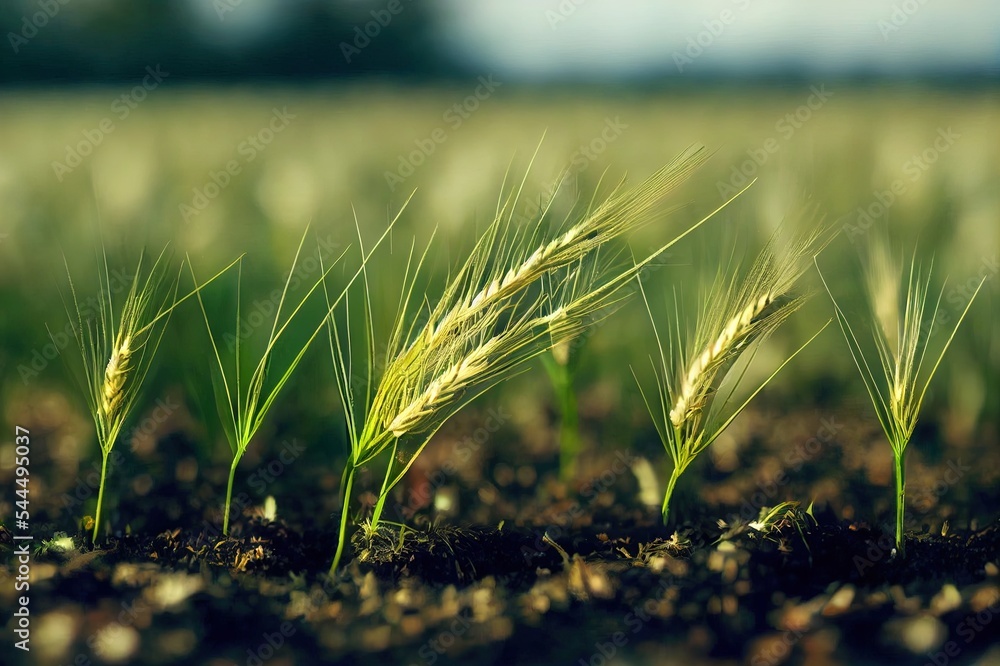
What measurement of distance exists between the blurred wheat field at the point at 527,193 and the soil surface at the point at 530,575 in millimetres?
209

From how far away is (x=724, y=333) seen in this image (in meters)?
0.82

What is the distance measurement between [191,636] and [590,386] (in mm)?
830

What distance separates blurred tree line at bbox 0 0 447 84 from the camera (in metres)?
1.37

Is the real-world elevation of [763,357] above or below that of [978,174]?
below

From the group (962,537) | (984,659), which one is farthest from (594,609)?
(962,537)

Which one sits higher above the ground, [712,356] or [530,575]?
[712,356]

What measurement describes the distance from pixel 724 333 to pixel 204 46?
118cm

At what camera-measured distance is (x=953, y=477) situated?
1.09m

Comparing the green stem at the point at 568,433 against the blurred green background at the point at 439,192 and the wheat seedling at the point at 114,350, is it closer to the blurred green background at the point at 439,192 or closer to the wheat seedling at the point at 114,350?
the blurred green background at the point at 439,192

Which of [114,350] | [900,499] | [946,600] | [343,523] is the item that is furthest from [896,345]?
[114,350]

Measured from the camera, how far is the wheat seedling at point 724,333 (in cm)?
81

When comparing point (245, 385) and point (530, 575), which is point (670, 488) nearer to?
point (530, 575)

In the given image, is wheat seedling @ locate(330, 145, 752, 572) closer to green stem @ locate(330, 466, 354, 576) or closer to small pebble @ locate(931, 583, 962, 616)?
green stem @ locate(330, 466, 354, 576)

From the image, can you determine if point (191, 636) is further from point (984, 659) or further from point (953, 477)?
point (953, 477)
